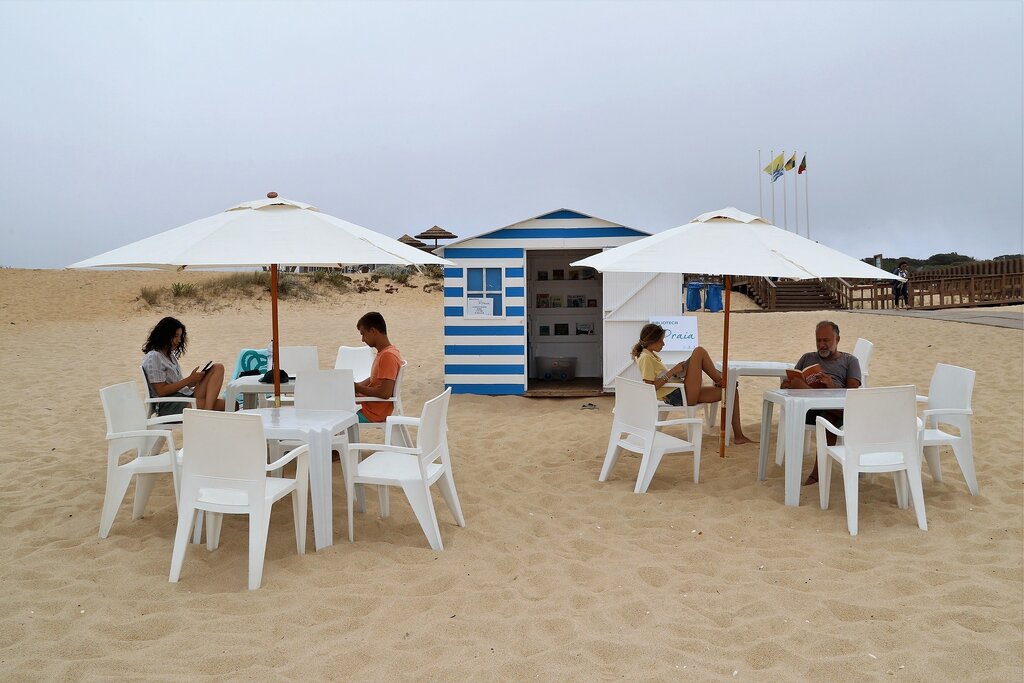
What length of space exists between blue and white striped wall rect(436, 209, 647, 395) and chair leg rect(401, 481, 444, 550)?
5601mm

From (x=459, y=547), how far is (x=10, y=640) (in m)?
2.12

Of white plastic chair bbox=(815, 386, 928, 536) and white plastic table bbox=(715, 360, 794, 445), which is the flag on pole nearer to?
white plastic table bbox=(715, 360, 794, 445)

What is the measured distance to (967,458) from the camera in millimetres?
5008

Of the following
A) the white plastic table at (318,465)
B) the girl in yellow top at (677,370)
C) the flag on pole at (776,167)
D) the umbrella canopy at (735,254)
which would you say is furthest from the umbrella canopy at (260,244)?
the flag on pole at (776,167)

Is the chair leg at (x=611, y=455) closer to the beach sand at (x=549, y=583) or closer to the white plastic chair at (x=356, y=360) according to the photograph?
the beach sand at (x=549, y=583)

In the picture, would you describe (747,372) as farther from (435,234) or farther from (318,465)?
(435,234)

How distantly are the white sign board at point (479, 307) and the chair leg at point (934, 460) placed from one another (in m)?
5.61

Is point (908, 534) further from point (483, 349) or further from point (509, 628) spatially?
point (483, 349)

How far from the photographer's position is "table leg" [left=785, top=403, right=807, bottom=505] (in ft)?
15.5

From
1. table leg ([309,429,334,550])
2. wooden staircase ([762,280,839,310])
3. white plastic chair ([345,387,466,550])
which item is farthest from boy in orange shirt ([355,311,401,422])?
wooden staircase ([762,280,839,310])

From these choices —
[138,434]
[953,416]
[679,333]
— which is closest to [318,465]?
[138,434]

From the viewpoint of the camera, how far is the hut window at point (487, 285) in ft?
31.4

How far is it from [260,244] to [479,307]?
5442mm

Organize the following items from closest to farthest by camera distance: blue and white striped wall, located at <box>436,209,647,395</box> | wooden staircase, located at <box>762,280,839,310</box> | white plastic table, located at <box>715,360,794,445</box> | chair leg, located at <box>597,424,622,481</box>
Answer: chair leg, located at <box>597,424,622,481</box> → white plastic table, located at <box>715,360,794,445</box> → blue and white striped wall, located at <box>436,209,647,395</box> → wooden staircase, located at <box>762,280,839,310</box>
